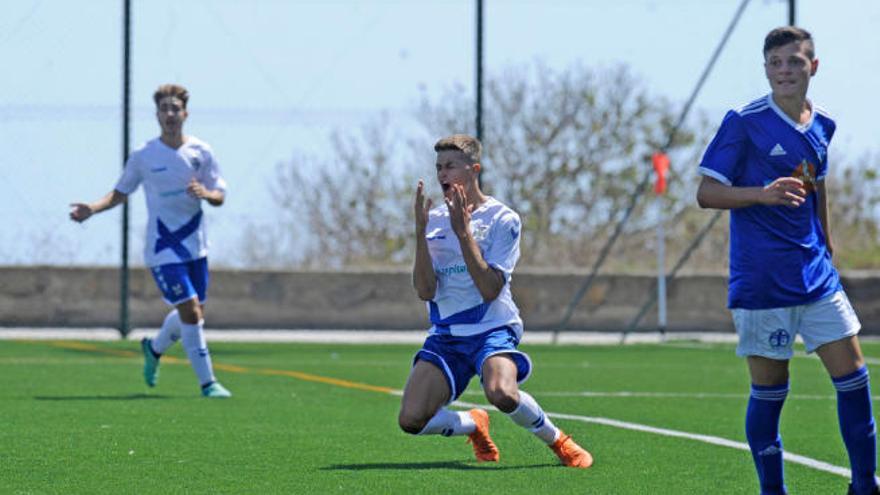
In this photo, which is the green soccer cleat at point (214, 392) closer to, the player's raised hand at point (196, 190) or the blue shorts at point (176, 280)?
the blue shorts at point (176, 280)

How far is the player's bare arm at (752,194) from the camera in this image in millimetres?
6098

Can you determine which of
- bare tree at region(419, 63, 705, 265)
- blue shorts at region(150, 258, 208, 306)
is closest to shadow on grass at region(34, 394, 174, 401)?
blue shorts at region(150, 258, 208, 306)

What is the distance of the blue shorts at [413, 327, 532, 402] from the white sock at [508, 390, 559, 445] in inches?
5.9

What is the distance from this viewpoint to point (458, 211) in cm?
721

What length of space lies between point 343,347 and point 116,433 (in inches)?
398

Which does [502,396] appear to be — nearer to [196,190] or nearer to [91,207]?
[196,190]

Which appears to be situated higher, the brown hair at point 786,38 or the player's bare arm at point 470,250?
the brown hair at point 786,38

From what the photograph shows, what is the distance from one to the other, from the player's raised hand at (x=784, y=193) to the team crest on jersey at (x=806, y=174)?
206 millimetres

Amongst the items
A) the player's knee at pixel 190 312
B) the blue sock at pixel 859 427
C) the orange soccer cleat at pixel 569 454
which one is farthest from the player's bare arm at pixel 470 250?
the player's knee at pixel 190 312

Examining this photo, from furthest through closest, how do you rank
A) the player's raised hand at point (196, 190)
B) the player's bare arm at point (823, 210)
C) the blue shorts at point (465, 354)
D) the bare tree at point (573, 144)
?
the bare tree at point (573, 144) < the player's raised hand at point (196, 190) < the blue shorts at point (465, 354) < the player's bare arm at point (823, 210)

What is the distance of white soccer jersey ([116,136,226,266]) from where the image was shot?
1177 cm

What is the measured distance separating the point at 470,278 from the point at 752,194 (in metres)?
1.75

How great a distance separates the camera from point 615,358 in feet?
55.2

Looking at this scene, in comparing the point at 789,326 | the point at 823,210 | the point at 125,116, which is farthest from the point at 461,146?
the point at 125,116
